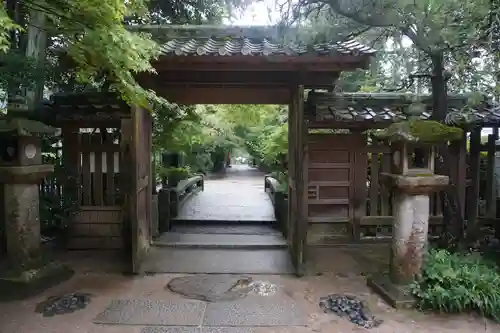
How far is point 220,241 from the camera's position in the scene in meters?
7.70

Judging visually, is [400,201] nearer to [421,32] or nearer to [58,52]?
[421,32]

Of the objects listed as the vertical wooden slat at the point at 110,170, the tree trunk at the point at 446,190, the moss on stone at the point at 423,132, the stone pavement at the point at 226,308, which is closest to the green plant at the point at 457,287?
the stone pavement at the point at 226,308

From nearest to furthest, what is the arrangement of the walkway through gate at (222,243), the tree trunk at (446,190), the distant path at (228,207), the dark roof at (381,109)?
the tree trunk at (446,190) → the walkway through gate at (222,243) → the dark roof at (381,109) → the distant path at (228,207)

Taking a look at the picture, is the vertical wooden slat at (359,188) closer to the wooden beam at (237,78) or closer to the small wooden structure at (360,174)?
the small wooden structure at (360,174)

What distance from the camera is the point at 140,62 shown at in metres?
4.00

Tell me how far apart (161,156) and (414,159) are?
7.62 metres

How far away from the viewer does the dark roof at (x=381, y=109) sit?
22.3 ft

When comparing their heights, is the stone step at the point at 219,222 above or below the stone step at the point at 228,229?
above

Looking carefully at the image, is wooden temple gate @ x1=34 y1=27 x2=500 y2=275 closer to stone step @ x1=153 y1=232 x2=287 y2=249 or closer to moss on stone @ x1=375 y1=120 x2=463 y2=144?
stone step @ x1=153 y1=232 x2=287 y2=249

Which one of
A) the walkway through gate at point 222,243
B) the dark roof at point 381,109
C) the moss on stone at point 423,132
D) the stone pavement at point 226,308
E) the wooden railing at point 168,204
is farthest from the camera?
the wooden railing at point 168,204

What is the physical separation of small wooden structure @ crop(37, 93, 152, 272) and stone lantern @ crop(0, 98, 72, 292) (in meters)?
1.52

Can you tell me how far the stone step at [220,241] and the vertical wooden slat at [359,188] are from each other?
4.76ft

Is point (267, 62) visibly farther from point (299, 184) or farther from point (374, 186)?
point (374, 186)

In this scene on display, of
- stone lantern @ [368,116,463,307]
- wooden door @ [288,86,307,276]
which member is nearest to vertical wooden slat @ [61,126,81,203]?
wooden door @ [288,86,307,276]
